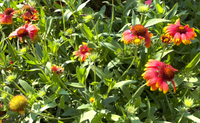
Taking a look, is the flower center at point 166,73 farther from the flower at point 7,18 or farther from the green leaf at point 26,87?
the flower at point 7,18

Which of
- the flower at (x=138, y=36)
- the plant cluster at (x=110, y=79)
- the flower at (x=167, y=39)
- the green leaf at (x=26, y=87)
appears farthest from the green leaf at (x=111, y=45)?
the green leaf at (x=26, y=87)

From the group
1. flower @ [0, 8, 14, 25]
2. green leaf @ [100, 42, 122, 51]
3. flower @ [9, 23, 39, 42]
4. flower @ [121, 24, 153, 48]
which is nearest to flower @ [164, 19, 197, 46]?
flower @ [121, 24, 153, 48]

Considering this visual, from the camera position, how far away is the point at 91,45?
1448 millimetres

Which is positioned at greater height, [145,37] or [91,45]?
[145,37]

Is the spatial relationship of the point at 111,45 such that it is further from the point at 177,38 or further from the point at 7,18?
the point at 7,18

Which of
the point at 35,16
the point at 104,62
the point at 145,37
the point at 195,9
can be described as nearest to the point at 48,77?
the point at 104,62

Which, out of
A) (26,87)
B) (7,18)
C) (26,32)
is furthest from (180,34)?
(7,18)

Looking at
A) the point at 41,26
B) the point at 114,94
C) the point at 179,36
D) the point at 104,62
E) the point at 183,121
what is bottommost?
the point at 183,121

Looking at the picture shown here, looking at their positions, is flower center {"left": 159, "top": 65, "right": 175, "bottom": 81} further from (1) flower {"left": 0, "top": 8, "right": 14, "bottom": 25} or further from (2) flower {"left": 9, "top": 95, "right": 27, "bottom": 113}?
(1) flower {"left": 0, "top": 8, "right": 14, "bottom": 25}

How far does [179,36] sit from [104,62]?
73 cm

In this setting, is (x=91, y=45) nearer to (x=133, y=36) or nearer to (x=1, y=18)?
(x=133, y=36)

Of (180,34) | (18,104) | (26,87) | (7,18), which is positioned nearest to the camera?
(18,104)

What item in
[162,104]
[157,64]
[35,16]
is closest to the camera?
[157,64]

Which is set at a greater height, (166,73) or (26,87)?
(166,73)
